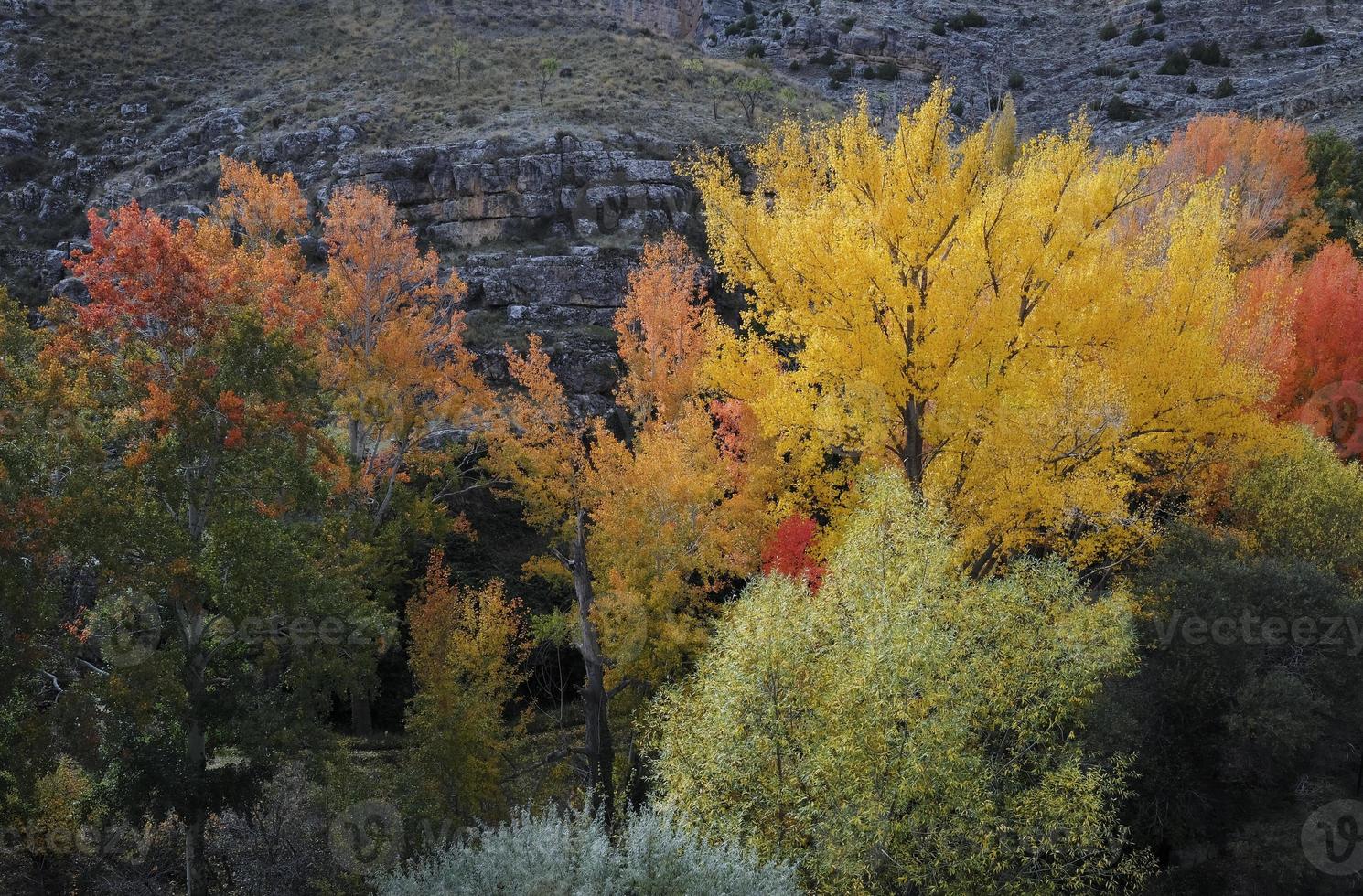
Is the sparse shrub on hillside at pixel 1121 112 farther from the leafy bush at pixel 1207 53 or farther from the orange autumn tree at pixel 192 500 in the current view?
the orange autumn tree at pixel 192 500

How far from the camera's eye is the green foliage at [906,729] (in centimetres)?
1238

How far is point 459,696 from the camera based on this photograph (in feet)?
60.4

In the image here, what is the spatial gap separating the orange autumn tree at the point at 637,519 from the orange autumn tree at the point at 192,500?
21.5ft

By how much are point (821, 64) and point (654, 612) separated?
7140cm

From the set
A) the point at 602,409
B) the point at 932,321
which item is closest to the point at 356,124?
the point at 602,409

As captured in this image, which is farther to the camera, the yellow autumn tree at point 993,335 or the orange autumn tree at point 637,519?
the orange autumn tree at point 637,519

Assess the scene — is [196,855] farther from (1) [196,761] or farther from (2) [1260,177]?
(2) [1260,177]

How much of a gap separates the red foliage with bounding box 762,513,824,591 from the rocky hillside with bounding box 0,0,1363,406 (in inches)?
544

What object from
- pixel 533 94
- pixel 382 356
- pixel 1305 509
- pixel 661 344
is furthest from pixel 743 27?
pixel 1305 509

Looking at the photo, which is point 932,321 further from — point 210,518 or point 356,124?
point 356,124

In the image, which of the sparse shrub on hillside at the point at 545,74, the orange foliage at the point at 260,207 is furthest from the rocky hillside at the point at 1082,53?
the orange foliage at the point at 260,207

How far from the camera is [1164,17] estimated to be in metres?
77.9

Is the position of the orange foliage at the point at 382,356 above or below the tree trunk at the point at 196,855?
above

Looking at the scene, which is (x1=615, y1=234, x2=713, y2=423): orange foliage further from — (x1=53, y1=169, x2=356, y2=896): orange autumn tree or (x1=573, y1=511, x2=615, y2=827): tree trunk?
(x1=53, y1=169, x2=356, y2=896): orange autumn tree
